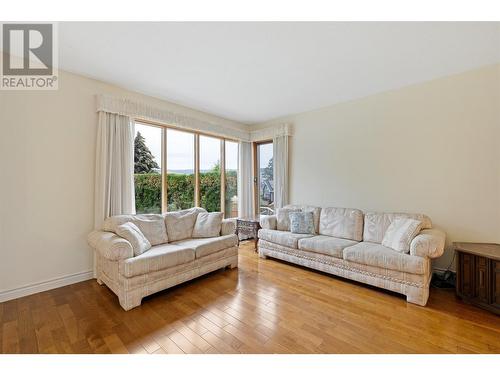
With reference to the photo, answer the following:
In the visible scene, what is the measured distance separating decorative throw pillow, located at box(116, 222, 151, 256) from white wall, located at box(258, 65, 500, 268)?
2.96 m

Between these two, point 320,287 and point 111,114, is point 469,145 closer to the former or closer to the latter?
point 320,287

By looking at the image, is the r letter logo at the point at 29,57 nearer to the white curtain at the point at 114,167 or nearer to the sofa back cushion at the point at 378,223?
the white curtain at the point at 114,167

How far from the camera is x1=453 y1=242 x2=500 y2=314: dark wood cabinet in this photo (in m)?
2.07

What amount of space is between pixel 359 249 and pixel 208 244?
190cm

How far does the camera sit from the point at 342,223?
3359 mm

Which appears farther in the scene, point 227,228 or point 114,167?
point 227,228

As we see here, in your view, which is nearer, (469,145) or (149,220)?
(469,145)

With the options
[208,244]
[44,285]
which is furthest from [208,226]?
[44,285]

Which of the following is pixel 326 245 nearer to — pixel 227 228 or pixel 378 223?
pixel 378 223

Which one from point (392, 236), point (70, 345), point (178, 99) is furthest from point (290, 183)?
point (70, 345)

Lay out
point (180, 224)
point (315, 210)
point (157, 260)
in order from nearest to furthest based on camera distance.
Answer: point (157, 260)
point (180, 224)
point (315, 210)

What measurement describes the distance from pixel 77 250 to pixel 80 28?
248 cm
